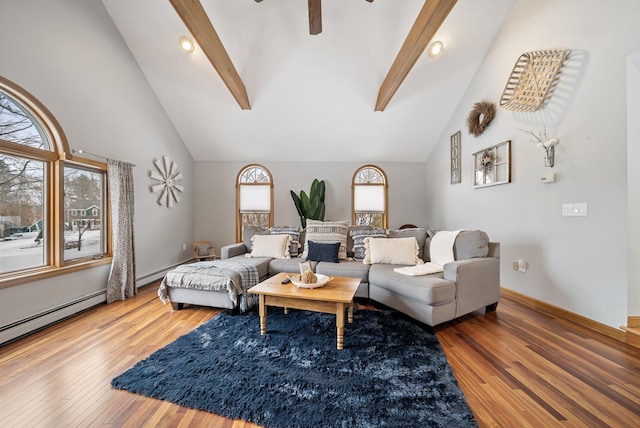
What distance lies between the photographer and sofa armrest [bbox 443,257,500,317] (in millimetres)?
2371

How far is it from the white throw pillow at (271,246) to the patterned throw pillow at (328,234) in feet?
0.90

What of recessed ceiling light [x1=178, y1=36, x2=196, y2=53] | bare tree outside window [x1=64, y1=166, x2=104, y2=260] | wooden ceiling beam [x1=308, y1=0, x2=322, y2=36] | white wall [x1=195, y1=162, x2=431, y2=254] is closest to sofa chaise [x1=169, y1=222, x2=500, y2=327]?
bare tree outside window [x1=64, y1=166, x2=104, y2=260]

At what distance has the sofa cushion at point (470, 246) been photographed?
2666 millimetres

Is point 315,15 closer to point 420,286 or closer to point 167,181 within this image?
point 420,286

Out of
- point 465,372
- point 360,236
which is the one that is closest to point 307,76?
point 360,236

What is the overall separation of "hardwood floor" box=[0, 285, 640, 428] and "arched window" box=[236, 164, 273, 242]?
2.90m

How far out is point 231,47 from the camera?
11.0ft

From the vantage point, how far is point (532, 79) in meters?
2.70

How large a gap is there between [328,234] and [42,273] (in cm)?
298

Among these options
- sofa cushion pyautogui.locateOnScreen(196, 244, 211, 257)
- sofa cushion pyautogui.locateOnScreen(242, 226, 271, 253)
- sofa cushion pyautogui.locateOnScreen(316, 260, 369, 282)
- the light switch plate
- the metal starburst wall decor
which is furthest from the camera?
sofa cushion pyautogui.locateOnScreen(196, 244, 211, 257)

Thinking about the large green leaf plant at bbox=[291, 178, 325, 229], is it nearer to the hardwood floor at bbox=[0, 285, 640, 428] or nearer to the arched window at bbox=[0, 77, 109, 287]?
the hardwood floor at bbox=[0, 285, 640, 428]

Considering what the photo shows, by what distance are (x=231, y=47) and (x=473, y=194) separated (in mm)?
4028

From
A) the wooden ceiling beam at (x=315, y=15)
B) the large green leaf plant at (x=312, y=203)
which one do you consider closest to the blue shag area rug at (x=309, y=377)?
the large green leaf plant at (x=312, y=203)

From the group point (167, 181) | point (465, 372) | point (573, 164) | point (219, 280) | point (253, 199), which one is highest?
point (167, 181)
